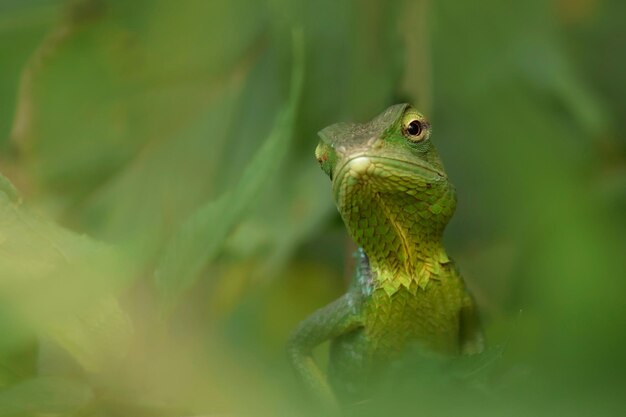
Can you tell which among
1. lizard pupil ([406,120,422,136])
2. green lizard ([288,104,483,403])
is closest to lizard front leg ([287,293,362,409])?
green lizard ([288,104,483,403])

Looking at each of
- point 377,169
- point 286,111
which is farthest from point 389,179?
point 286,111

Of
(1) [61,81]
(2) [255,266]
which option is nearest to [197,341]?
(2) [255,266]

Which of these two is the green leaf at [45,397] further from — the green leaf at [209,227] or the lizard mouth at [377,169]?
the lizard mouth at [377,169]

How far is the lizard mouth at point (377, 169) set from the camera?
5.98 ft

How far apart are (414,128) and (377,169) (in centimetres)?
18

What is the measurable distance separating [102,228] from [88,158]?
52 centimetres

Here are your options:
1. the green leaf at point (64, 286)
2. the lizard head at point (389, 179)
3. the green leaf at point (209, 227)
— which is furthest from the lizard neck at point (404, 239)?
the green leaf at point (64, 286)

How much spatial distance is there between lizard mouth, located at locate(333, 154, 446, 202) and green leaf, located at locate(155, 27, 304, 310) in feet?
0.87

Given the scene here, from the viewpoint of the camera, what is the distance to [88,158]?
2.60 metres

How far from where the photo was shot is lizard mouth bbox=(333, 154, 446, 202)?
1824 millimetres

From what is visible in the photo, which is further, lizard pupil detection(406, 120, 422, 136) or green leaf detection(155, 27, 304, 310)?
lizard pupil detection(406, 120, 422, 136)

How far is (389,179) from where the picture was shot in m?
1.86

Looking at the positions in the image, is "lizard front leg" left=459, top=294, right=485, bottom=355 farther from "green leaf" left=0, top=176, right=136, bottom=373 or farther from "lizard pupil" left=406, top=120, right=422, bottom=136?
"green leaf" left=0, top=176, right=136, bottom=373

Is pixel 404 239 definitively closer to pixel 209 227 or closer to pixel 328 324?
pixel 328 324
